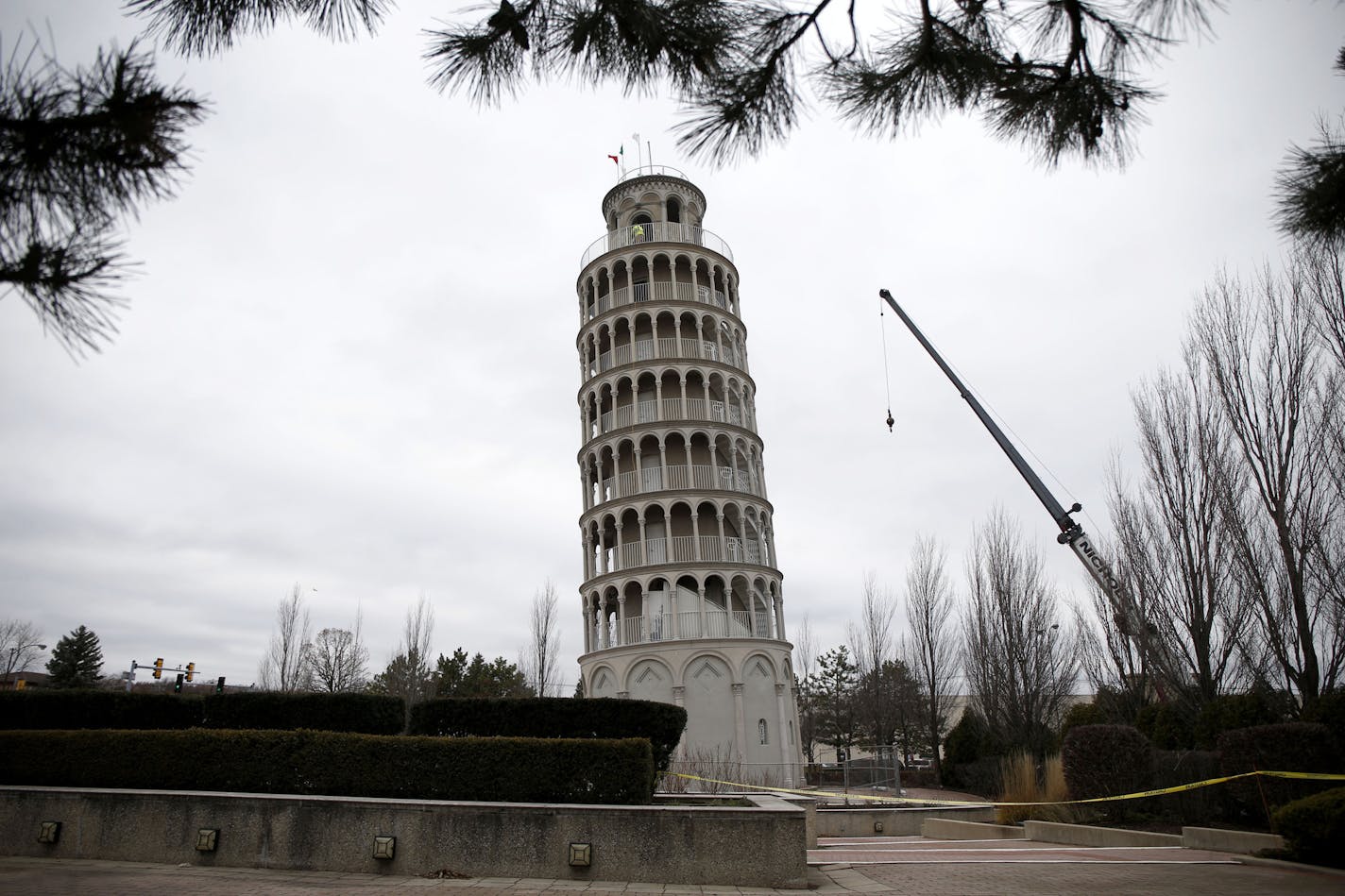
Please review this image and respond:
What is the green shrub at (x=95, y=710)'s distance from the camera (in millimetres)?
12906

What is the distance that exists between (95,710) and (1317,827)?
56.3ft

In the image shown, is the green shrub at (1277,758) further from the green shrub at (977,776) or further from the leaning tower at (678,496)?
the leaning tower at (678,496)

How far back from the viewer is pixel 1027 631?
32500 mm

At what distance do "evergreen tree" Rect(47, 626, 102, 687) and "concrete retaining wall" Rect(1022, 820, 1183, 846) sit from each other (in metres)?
59.7

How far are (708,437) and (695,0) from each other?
1220 inches

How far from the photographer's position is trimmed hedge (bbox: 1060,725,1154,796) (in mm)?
16391

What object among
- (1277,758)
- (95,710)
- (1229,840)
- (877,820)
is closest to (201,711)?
(95,710)

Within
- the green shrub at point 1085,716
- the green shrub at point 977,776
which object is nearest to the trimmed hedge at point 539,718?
the green shrub at point 977,776

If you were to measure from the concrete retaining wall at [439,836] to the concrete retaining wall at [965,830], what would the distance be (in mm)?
8972

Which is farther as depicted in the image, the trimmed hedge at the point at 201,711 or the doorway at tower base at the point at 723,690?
the doorway at tower base at the point at 723,690

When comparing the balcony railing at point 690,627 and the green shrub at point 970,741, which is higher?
the balcony railing at point 690,627

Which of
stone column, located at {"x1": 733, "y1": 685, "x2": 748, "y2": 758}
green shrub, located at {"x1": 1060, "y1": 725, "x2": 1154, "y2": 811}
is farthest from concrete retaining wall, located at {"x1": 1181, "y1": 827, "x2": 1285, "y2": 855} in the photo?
stone column, located at {"x1": 733, "y1": 685, "x2": 748, "y2": 758}

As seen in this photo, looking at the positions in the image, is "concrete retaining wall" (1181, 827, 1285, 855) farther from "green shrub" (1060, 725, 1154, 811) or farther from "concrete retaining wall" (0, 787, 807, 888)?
"concrete retaining wall" (0, 787, 807, 888)

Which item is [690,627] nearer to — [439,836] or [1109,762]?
[1109,762]
